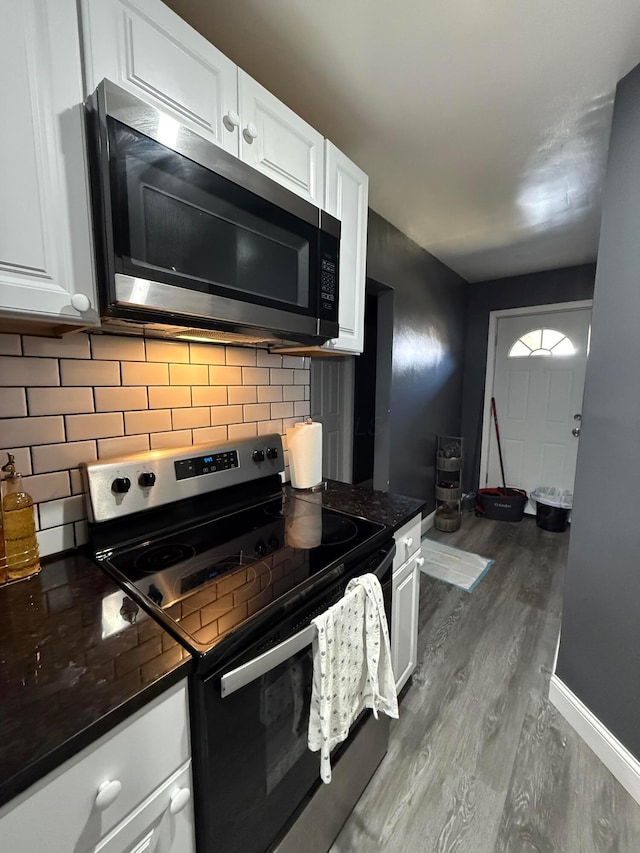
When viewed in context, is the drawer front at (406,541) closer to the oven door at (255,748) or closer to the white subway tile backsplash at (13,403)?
the oven door at (255,748)

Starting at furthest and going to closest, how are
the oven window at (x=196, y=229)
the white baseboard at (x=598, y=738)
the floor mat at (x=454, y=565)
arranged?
the floor mat at (x=454, y=565) → the white baseboard at (x=598, y=738) → the oven window at (x=196, y=229)

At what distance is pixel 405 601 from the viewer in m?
1.48

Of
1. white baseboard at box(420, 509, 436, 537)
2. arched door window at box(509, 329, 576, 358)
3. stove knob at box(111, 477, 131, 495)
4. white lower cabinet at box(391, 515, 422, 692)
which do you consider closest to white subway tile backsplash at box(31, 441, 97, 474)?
stove knob at box(111, 477, 131, 495)

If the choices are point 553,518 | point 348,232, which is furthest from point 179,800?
point 553,518

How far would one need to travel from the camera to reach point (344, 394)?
3.58 meters

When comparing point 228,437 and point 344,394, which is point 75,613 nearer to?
point 228,437

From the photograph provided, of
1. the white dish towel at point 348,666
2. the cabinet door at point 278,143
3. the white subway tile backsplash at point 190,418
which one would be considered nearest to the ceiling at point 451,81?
the cabinet door at point 278,143

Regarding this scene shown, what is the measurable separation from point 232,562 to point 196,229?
33.6 inches

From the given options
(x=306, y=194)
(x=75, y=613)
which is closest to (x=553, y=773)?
(x=75, y=613)

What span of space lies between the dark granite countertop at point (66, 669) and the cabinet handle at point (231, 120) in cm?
120

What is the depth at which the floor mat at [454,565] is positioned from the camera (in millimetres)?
2611

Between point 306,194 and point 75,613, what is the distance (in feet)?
4.37

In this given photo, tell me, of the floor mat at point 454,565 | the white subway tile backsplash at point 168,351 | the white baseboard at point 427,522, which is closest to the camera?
the white subway tile backsplash at point 168,351

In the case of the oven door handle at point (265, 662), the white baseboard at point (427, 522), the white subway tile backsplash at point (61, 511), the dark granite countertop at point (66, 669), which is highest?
the white subway tile backsplash at point (61, 511)
